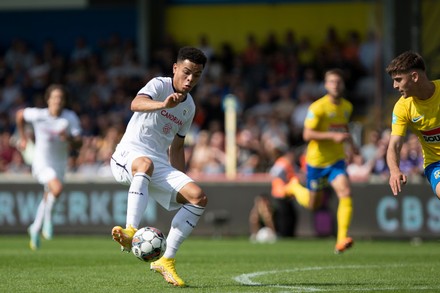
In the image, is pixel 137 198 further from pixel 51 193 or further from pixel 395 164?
pixel 51 193

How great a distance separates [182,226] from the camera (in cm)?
988

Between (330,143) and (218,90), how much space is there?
33.4 feet

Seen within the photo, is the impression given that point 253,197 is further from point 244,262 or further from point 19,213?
point 244,262

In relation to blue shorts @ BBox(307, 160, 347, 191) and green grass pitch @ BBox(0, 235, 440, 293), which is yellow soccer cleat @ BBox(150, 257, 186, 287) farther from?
blue shorts @ BBox(307, 160, 347, 191)

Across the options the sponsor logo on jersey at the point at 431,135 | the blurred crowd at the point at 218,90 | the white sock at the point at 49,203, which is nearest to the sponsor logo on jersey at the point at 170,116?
the sponsor logo on jersey at the point at 431,135

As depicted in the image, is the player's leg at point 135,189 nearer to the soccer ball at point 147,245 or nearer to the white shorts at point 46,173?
the soccer ball at point 147,245

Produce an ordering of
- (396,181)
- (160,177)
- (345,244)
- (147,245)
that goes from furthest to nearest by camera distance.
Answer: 1. (345,244)
2. (160,177)
3. (147,245)
4. (396,181)

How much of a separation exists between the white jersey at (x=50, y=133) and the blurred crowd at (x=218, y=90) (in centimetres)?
522

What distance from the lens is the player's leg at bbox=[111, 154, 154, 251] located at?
952cm

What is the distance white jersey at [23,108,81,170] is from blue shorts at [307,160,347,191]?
161 inches

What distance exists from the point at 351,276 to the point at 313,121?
15.0 feet

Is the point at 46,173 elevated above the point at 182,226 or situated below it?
above

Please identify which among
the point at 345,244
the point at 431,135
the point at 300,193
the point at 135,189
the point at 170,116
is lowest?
the point at 345,244

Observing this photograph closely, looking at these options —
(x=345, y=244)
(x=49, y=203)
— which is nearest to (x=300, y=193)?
(x=345, y=244)
